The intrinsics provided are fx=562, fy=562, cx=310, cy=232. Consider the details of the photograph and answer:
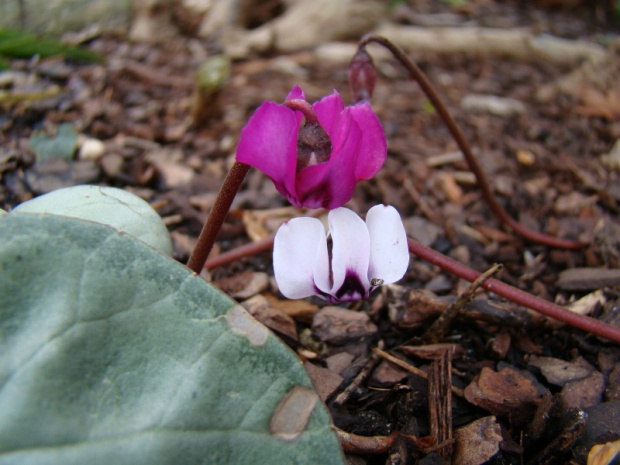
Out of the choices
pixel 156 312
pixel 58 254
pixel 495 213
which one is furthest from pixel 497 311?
pixel 58 254

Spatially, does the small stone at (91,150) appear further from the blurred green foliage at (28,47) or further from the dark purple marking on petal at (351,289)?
the dark purple marking on petal at (351,289)

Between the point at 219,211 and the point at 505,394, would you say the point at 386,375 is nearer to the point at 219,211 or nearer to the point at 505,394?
A: the point at 505,394

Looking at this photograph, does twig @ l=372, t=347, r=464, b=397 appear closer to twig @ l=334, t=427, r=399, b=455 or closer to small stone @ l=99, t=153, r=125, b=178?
twig @ l=334, t=427, r=399, b=455

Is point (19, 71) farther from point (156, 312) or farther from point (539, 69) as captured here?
point (539, 69)

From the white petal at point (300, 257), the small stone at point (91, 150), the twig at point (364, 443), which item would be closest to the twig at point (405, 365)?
the twig at point (364, 443)

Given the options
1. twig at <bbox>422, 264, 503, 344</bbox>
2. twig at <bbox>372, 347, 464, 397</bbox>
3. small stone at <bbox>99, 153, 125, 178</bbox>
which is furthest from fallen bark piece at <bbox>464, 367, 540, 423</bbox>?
small stone at <bbox>99, 153, 125, 178</bbox>

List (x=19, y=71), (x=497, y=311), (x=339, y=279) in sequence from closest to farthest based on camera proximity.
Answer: (x=339, y=279) < (x=497, y=311) < (x=19, y=71)
